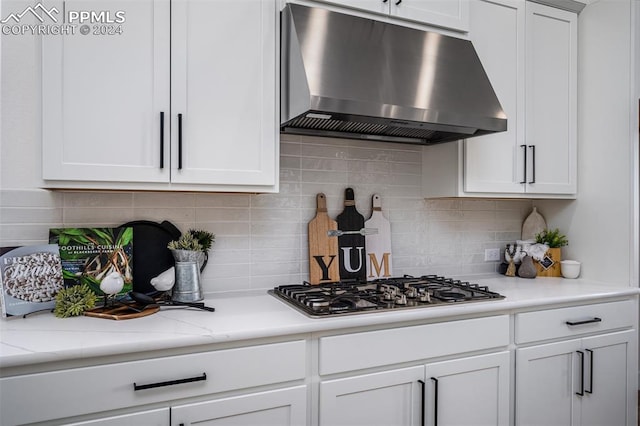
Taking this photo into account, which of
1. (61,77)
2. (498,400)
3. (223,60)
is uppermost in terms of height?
(223,60)

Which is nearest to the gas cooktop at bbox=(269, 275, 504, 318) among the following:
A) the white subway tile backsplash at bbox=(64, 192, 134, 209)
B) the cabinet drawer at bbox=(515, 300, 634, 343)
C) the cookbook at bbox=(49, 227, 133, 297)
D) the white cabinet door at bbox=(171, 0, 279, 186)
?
the cabinet drawer at bbox=(515, 300, 634, 343)

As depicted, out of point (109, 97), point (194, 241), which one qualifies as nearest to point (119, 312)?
point (194, 241)

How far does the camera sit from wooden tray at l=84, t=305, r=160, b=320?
1525 mm

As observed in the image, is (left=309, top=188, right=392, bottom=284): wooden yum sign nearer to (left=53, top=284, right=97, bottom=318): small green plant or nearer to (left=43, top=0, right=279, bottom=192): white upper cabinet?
(left=43, top=0, right=279, bottom=192): white upper cabinet

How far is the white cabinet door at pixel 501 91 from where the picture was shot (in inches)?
85.1

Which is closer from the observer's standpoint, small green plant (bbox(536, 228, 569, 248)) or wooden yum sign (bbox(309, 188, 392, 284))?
wooden yum sign (bbox(309, 188, 392, 284))

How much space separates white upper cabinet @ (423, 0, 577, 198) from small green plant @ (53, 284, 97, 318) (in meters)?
1.69

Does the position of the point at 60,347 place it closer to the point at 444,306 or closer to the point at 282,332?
the point at 282,332

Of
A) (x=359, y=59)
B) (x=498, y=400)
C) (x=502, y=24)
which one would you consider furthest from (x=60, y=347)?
(x=502, y=24)

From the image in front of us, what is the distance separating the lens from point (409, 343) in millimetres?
1659

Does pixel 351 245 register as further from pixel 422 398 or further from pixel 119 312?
pixel 119 312

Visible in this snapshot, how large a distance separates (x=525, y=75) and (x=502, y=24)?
0.29m

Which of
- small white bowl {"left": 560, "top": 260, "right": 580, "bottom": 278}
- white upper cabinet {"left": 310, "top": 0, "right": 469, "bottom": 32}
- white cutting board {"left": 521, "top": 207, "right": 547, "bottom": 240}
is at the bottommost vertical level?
small white bowl {"left": 560, "top": 260, "right": 580, "bottom": 278}

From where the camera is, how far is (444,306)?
1751mm
